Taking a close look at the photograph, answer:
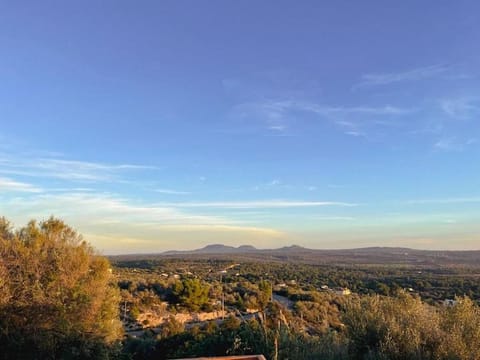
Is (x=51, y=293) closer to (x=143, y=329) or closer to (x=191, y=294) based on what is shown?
(x=143, y=329)

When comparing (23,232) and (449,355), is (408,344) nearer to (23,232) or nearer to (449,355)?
(449,355)

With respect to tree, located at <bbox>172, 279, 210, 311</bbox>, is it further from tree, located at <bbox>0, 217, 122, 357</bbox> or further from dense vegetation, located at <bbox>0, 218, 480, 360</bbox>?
tree, located at <bbox>0, 217, 122, 357</bbox>

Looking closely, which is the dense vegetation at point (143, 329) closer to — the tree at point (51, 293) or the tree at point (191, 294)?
the tree at point (51, 293)

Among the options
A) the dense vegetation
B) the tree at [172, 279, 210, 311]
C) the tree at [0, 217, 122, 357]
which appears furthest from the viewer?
the tree at [172, 279, 210, 311]

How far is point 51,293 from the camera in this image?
11891 millimetres

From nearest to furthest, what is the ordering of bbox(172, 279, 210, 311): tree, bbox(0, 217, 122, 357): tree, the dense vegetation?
the dense vegetation
bbox(0, 217, 122, 357): tree
bbox(172, 279, 210, 311): tree

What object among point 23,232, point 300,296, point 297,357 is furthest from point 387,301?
point 300,296

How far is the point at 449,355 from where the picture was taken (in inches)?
247

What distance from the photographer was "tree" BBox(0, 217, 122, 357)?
38.0 ft

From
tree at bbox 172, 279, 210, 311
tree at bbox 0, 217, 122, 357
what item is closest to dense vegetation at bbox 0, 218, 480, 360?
tree at bbox 0, 217, 122, 357

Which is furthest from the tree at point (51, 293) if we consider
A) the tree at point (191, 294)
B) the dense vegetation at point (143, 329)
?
the tree at point (191, 294)

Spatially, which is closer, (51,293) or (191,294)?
(51,293)

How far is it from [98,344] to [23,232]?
3.79 meters

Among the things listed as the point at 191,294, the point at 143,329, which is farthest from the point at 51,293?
the point at 191,294
